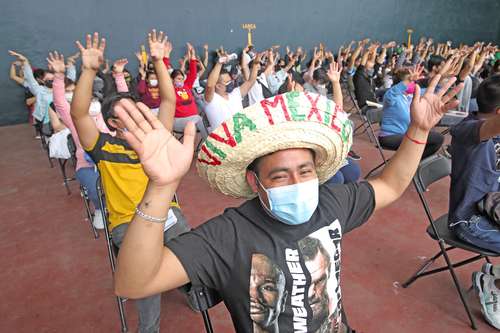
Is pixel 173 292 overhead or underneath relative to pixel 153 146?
underneath

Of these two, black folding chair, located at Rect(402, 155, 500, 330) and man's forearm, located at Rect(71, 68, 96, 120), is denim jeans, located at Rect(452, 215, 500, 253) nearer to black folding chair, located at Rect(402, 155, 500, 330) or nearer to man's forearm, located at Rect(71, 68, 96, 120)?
black folding chair, located at Rect(402, 155, 500, 330)

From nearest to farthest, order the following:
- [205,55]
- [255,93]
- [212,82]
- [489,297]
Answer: [489,297], [212,82], [255,93], [205,55]

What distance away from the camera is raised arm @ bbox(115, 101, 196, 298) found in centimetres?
85

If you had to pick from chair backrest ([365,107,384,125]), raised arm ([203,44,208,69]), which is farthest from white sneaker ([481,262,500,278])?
raised arm ([203,44,208,69])

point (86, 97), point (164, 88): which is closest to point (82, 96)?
point (86, 97)

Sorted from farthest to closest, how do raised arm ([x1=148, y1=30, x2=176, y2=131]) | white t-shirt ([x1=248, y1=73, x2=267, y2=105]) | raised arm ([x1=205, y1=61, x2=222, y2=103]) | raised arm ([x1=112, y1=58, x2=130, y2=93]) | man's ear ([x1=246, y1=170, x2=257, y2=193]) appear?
white t-shirt ([x1=248, y1=73, x2=267, y2=105]), raised arm ([x1=205, y1=61, x2=222, y2=103]), raised arm ([x1=112, y1=58, x2=130, y2=93]), raised arm ([x1=148, y1=30, x2=176, y2=131]), man's ear ([x1=246, y1=170, x2=257, y2=193])

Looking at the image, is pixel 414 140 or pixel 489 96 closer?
pixel 414 140

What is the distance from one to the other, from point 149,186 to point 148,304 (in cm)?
131

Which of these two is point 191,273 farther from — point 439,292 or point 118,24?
point 118,24

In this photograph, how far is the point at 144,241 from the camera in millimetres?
867

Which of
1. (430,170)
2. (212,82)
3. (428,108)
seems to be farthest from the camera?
(212,82)

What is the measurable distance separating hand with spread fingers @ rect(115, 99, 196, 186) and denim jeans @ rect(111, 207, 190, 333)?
1.21 m

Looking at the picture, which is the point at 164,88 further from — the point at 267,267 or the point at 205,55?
the point at 205,55

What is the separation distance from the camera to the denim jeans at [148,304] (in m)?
Answer: 1.93
